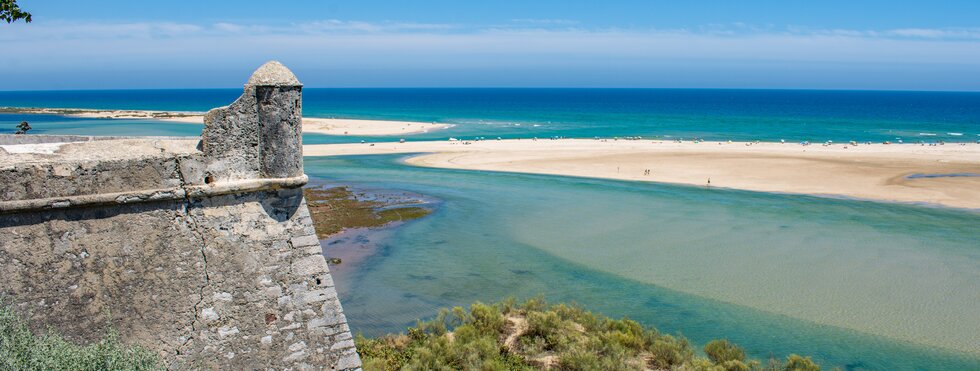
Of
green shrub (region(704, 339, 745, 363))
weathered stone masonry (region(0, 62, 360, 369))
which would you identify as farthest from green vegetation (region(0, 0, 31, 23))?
green shrub (region(704, 339, 745, 363))

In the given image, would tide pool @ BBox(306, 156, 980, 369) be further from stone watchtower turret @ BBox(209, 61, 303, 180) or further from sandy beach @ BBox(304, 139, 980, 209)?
stone watchtower turret @ BBox(209, 61, 303, 180)

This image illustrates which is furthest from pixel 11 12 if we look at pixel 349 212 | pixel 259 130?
pixel 349 212

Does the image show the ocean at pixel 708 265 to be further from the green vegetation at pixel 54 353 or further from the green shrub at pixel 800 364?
the green vegetation at pixel 54 353

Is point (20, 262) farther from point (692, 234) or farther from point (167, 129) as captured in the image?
point (167, 129)

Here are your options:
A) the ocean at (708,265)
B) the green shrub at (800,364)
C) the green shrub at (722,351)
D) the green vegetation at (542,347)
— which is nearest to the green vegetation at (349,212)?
the ocean at (708,265)

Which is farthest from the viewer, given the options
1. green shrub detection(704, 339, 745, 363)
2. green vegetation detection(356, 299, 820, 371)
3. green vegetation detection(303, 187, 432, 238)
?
green vegetation detection(303, 187, 432, 238)

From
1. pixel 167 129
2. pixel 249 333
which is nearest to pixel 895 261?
pixel 249 333
